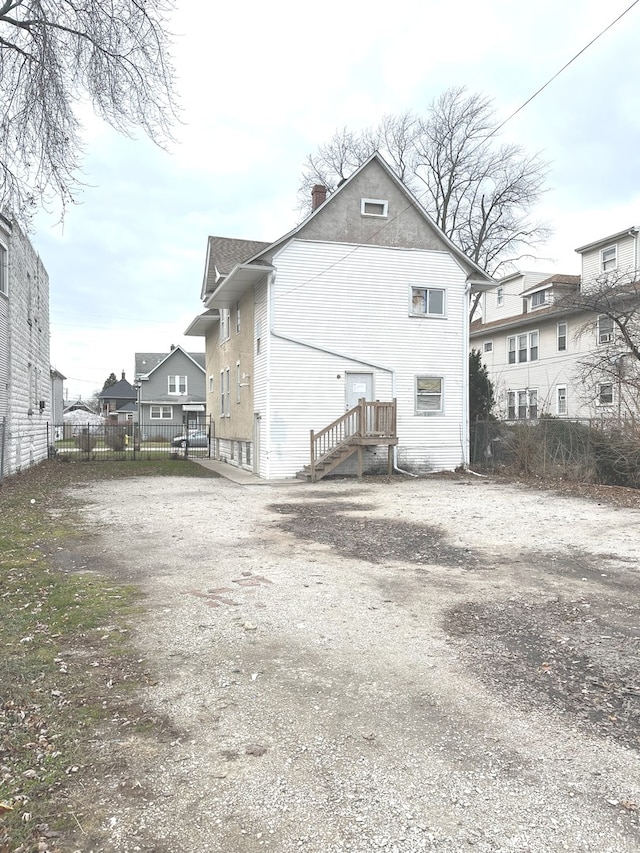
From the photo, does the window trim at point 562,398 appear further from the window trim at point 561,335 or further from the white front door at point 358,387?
the white front door at point 358,387

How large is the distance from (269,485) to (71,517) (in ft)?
22.1

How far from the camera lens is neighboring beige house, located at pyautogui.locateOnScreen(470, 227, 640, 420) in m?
25.6

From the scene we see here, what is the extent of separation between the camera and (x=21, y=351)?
1909cm

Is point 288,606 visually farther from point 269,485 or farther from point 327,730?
point 269,485

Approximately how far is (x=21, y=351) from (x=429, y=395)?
43.1 feet

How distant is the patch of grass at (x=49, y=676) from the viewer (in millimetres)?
2732

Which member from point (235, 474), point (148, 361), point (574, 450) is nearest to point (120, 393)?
point (148, 361)

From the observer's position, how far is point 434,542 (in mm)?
9008

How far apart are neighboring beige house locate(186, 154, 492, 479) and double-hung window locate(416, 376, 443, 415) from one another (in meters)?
0.03

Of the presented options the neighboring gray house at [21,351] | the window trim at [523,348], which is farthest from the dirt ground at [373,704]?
the window trim at [523,348]

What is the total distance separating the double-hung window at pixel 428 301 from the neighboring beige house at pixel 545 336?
20.8ft

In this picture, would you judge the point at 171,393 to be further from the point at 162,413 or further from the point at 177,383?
the point at 162,413

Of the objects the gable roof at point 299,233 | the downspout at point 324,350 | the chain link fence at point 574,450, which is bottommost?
the chain link fence at point 574,450

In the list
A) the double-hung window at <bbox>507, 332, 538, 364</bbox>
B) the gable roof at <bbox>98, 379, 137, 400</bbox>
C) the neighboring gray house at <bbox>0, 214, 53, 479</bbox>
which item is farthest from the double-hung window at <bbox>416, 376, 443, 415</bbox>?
the gable roof at <bbox>98, 379, 137, 400</bbox>
